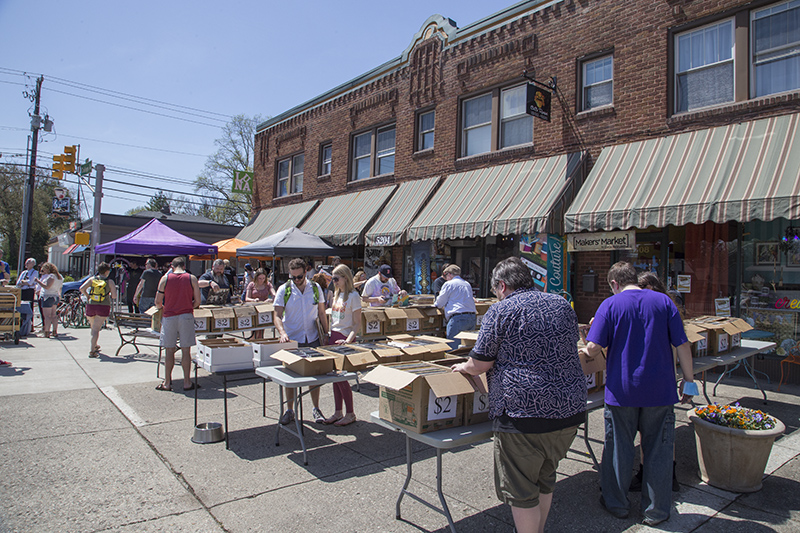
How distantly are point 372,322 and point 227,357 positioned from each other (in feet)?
9.07

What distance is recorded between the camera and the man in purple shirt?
3633mm

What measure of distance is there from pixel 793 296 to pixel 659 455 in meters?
6.41

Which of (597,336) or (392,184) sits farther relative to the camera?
(392,184)

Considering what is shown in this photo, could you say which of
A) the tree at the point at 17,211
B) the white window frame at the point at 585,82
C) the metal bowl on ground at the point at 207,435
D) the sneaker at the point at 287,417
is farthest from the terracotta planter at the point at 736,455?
the tree at the point at 17,211

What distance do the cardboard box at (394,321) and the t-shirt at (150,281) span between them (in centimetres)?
786

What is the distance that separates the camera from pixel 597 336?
12.4 ft

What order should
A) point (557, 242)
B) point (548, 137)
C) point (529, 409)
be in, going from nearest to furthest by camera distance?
point (529, 409) → point (557, 242) → point (548, 137)

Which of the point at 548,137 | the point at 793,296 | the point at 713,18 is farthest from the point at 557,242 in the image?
the point at 713,18

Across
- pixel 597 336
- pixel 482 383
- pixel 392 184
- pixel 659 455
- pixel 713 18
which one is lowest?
pixel 659 455

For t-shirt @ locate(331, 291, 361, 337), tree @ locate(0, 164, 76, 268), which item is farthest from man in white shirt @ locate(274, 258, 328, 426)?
tree @ locate(0, 164, 76, 268)

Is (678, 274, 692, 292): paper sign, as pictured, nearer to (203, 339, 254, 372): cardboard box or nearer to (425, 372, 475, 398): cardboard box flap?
(425, 372, 475, 398): cardboard box flap

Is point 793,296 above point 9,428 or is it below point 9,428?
above

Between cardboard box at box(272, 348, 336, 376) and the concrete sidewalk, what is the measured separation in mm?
839

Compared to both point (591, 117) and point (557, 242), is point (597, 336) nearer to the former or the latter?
point (557, 242)
